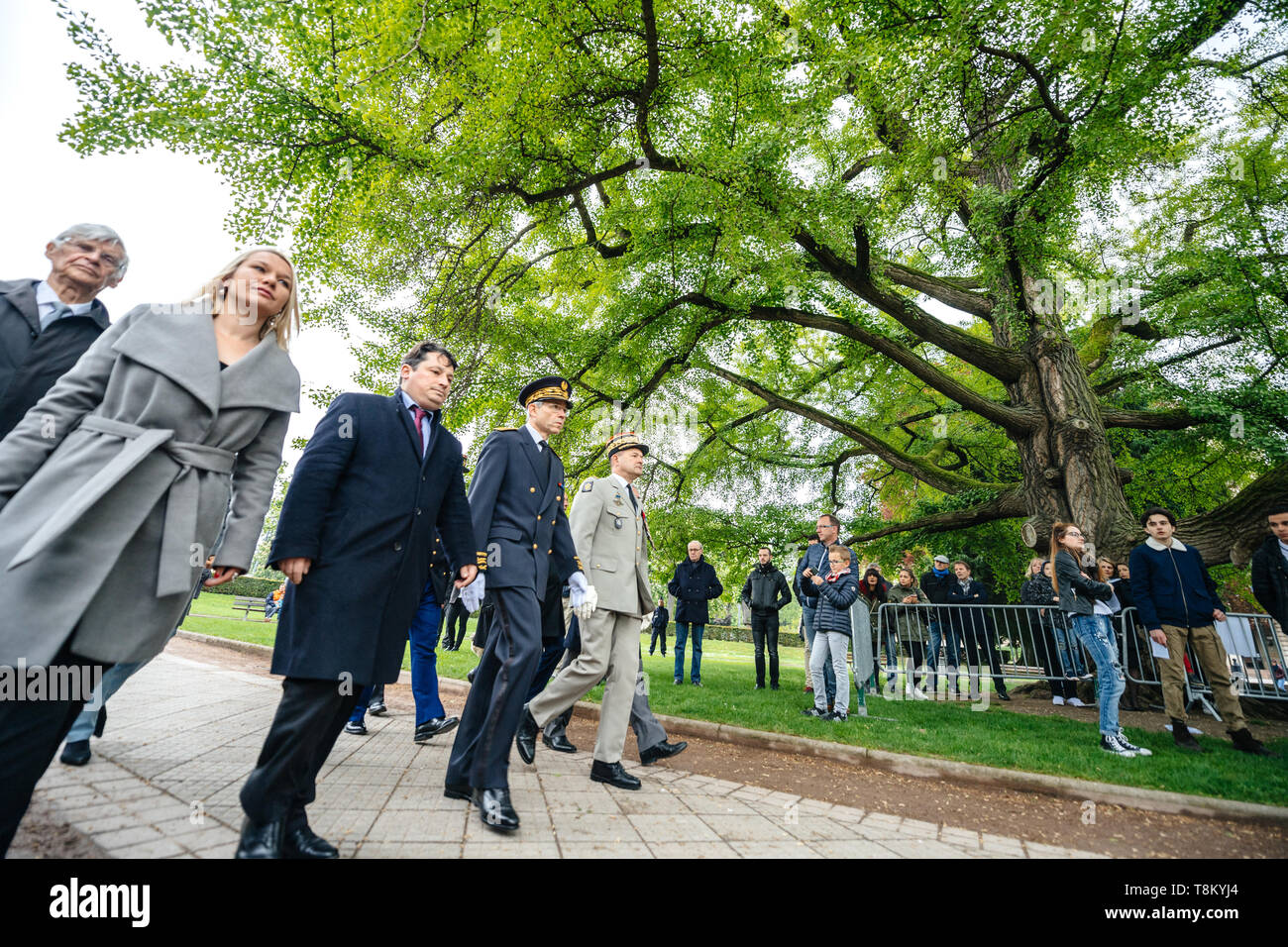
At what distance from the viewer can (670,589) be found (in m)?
11.4

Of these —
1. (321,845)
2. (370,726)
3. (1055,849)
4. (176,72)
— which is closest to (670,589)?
(370,726)

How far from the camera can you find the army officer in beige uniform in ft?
12.9

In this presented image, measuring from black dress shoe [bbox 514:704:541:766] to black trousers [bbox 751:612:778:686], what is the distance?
618 cm

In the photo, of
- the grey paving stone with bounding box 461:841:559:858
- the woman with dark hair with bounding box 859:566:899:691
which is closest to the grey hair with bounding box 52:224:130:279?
the grey paving stone with bounding box 461:841:559:858

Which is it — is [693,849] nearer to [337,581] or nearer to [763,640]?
[337,581]

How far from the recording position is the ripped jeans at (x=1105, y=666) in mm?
5605

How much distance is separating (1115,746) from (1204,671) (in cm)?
158

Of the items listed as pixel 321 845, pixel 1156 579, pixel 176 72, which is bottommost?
pixel 321 845

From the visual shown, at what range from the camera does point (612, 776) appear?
3.79m

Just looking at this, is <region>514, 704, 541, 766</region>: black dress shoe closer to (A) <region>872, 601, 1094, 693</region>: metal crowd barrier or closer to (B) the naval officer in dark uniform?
(B) the naval officer in dark uniform

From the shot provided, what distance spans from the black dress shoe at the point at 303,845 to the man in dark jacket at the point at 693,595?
26.5 feet

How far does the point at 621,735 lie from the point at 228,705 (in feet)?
13.9

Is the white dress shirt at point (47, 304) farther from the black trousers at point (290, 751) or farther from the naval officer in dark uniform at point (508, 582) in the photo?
the black trousers at point (290, 751)
